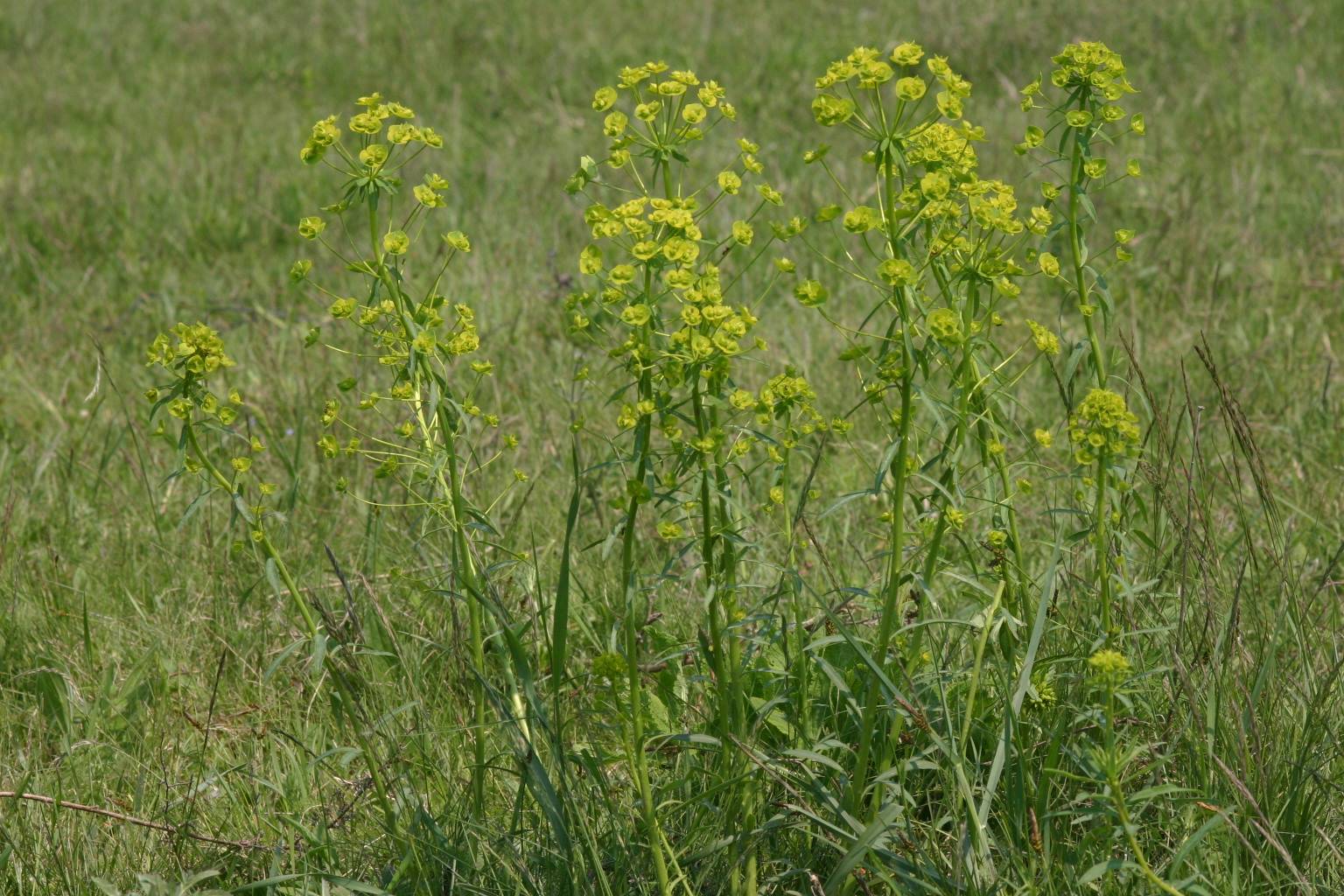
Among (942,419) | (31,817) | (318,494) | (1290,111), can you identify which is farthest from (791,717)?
(1290,111)

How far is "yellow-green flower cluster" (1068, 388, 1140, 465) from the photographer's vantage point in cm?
166

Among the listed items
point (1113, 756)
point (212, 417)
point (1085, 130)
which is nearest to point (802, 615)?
point (1113, 756)

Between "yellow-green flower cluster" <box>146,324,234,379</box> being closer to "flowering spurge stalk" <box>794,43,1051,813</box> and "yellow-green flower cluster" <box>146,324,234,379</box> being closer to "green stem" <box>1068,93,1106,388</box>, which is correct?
"flowering spurge stalk" <box>794,43,1051,813</box>

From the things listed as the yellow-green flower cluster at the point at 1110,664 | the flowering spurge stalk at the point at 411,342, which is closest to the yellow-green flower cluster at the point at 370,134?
the flowering spurge stalk at the point at 411,342

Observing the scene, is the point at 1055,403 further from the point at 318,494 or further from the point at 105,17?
the point at 105,17

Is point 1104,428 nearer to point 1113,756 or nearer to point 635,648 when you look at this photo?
point 1113,756

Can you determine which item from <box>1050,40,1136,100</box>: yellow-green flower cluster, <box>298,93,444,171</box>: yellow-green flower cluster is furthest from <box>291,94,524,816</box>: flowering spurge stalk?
<box>1050,40,1136,100</box>: yellow-green flower cluster

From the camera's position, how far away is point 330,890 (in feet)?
6.24

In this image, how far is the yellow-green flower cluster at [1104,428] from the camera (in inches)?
65.4

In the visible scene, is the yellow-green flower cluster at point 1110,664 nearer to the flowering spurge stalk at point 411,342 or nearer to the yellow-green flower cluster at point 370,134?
the flowering spurge stalk at point 411,342

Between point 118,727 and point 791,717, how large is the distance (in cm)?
125

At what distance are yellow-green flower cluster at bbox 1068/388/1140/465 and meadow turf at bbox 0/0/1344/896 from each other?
0.92 ft

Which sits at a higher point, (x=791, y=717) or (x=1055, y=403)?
(x=1055, y=403)

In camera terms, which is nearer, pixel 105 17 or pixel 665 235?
pixel 665 235
